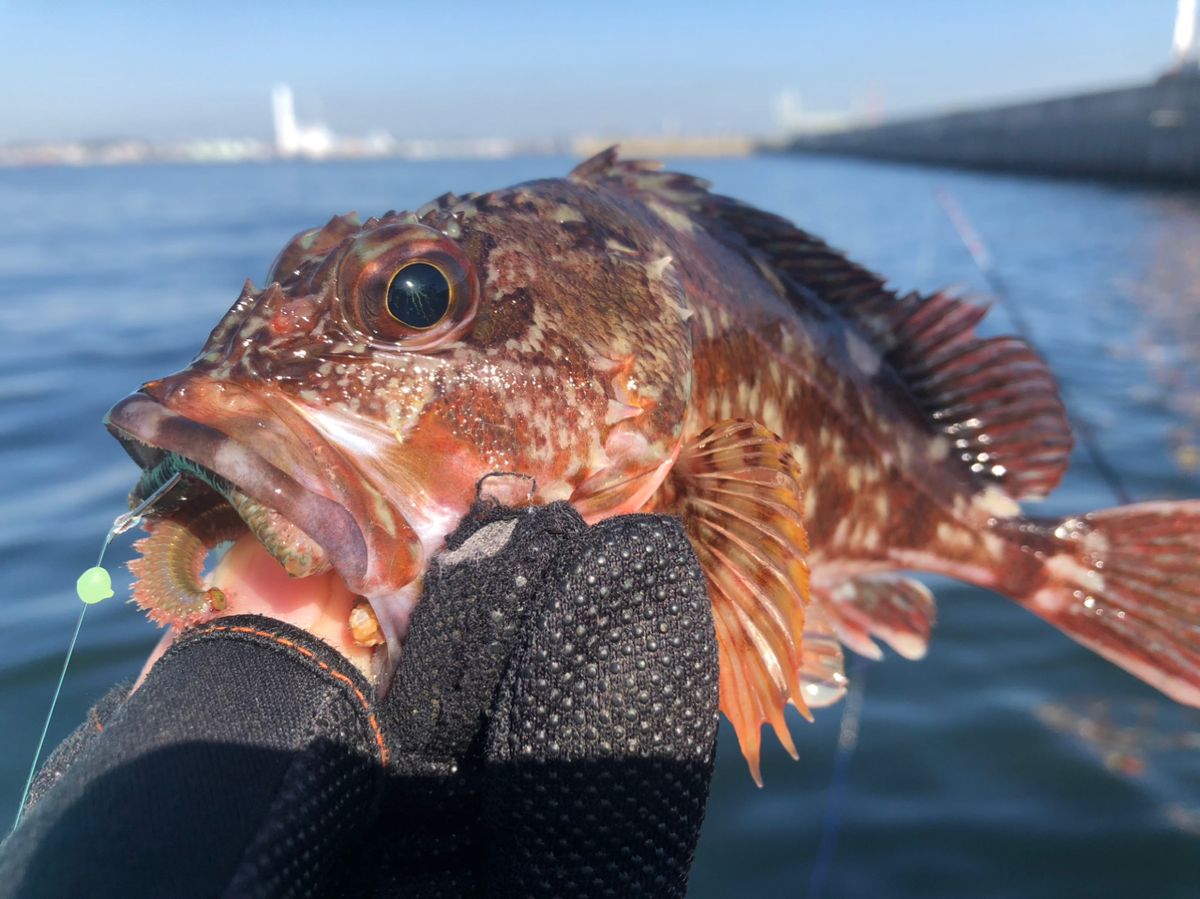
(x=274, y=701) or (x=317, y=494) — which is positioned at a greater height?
(x=317, y=494)

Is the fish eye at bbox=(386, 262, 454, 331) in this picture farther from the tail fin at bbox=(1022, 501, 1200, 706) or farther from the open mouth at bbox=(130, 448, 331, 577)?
the tail fin at bbox=(1022, 501, 1200, 706)

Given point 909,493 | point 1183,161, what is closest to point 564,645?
point 909,493

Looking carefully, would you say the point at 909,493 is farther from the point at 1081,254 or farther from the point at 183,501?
the point at 1081,254

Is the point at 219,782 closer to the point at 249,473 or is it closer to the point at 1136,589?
the point at 249,473

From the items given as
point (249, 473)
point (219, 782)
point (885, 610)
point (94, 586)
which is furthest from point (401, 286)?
point (885, 610)

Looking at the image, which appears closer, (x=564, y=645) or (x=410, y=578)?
(x=564, y=645)

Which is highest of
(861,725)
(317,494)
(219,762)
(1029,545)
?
(317,494)

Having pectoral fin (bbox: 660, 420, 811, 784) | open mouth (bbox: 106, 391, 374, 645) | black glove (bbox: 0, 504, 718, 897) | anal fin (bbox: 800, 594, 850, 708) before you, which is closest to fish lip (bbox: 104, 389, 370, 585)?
open mouth (bbox: 106, 391, 374, 645)
